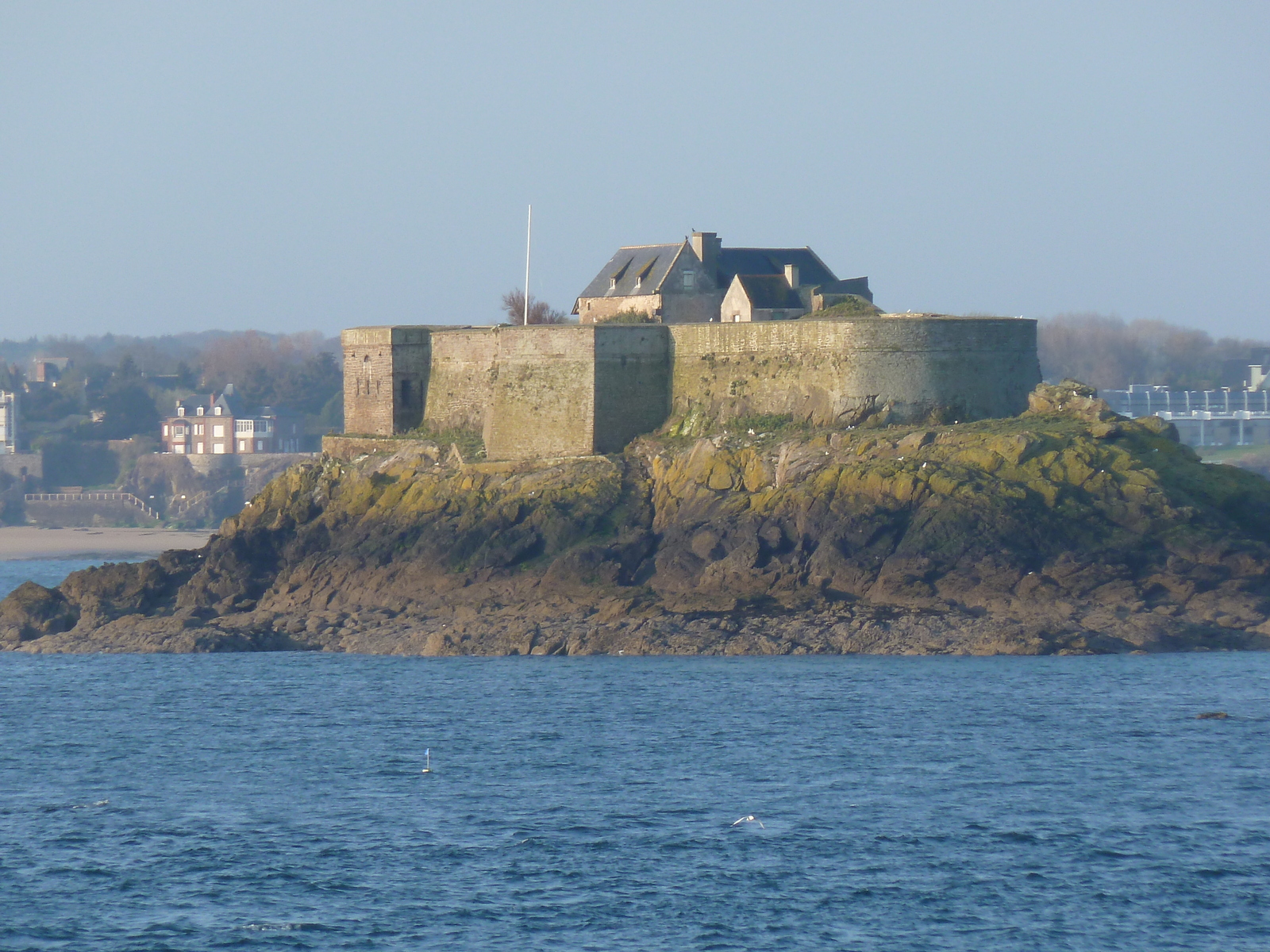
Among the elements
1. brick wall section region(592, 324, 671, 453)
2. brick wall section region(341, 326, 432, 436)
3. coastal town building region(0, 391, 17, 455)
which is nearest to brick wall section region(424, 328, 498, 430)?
brick wall section region(341, 326, 432, 436)

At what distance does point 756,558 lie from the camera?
35.6m

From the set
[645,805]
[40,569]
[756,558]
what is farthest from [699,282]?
[40,569]

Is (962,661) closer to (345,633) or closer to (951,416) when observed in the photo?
(951,416)

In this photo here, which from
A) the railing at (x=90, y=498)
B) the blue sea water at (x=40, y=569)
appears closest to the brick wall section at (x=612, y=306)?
the blue sea water at (x=40, y=569)

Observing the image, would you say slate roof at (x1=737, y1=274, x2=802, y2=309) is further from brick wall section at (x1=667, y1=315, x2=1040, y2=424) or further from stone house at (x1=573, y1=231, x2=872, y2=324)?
brick wall section at (x1=667, y1=315, x2=1040, y2=424)

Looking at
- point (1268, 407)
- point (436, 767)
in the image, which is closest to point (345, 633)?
point (436, 767)

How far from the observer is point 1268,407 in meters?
109

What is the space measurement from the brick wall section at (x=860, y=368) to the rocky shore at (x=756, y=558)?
860mm

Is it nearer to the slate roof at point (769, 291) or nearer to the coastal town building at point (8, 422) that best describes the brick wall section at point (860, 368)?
the slate roof at point (769, 291)

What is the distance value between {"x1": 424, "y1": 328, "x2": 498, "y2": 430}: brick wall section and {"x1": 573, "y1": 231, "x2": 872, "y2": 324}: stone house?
2680 millimetres

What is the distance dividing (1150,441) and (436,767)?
17942 millimetres

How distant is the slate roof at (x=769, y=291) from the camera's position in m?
44.5

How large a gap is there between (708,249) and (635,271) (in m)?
1.81

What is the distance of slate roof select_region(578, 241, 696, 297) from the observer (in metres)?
44.8
